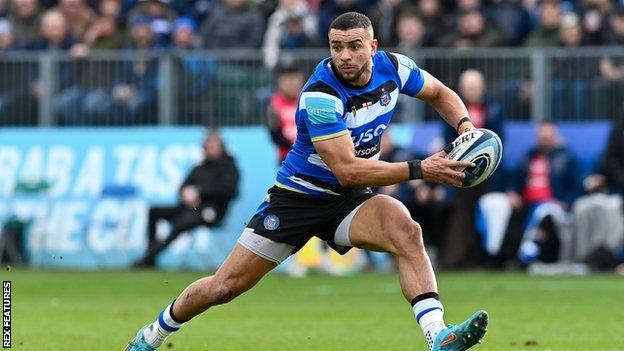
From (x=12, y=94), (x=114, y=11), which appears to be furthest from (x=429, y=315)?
(x=114, y=11)

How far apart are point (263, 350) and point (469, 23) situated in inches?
481

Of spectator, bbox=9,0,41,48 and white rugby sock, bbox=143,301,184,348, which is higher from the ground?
spectator, bbox=9,0,41,48

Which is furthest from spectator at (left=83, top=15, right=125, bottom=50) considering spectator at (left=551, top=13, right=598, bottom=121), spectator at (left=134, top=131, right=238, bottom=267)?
spectator at (left=551, top=13, right=598, bottom=121)

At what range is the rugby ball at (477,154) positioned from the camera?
9945mm

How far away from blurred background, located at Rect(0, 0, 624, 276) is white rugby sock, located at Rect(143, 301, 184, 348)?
11.5 metres

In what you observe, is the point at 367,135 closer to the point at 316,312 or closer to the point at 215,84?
the point at 316,312

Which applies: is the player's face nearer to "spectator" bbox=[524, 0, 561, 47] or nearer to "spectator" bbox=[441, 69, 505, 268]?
"spectator" bbox=[441, 69, 505, 268]

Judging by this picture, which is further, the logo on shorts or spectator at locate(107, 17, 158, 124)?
spectator at locate(107, 17, 158, 124)

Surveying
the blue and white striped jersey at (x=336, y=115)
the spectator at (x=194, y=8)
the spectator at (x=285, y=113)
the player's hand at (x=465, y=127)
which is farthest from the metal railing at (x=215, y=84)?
the blue and white striped jersey at (x=336, y=115)

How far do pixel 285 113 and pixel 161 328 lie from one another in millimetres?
10227

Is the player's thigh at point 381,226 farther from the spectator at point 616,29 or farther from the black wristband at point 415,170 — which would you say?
the spectator at point 616,29

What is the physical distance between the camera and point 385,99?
10.5 meters

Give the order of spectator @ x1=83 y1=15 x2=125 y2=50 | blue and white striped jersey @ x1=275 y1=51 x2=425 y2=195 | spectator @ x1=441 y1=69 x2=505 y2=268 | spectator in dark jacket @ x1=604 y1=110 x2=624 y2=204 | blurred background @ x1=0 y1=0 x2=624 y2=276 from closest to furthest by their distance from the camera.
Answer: blue and white striped jersey @ x1=275 y1=51 x2=425 y2=195
spectator @ x1=441 y1=69 x2=505 y2=268
spectator in dark jacket @ x1=604 y1=110 x2=624 y2=204
blurred background @ x1=0 y1=0 x2=624 y2=276
spectator @ x1=83 y1=15 x2=125 y2=50

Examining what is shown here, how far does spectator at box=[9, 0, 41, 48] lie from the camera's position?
84.3 ft
